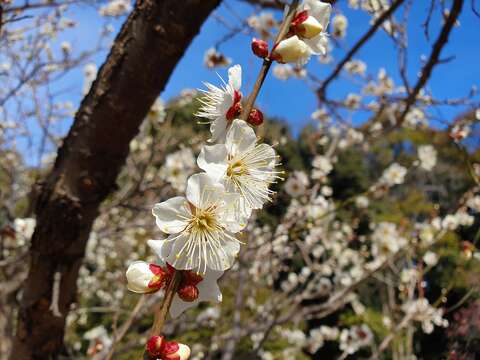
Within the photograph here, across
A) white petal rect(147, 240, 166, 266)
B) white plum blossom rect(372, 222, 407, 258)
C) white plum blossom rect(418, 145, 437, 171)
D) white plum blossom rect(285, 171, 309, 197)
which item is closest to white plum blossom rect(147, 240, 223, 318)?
white petal rect(147, 240, 166, 266)

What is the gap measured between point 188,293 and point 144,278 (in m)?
0.05

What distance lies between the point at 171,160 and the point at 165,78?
1.60 metres

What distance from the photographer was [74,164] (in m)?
1.05

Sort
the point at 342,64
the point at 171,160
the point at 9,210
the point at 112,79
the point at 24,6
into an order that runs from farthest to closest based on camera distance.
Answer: the point at 171,160 → the point at 9,210 → the point at 342,64 → the point at 24,6 → the point at 112,79

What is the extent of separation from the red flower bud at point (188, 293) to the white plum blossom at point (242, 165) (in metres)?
0.10

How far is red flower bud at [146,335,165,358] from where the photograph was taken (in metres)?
0.38

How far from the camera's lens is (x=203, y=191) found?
0.46 metres

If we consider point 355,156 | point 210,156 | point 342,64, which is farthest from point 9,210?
point 355,156

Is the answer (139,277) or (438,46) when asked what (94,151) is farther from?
(438,46)

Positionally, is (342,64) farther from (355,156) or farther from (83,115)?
(355,156)

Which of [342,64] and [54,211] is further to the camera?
[342,64]

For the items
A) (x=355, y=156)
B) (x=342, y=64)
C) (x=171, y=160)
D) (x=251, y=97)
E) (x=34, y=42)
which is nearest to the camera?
(x=251, y=97)

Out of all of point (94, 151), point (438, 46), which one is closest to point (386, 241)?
point (438, 46)

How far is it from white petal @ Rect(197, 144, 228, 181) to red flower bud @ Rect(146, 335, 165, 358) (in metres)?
0.17
